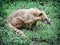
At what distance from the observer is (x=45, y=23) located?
762 cm

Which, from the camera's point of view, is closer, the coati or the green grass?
the green grass

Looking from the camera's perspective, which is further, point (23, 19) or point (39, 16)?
point (39, 16)

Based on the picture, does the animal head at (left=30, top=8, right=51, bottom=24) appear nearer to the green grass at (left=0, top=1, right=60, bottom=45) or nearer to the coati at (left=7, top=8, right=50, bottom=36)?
the coati at (left=7, top=8, right=50, bottom=36)

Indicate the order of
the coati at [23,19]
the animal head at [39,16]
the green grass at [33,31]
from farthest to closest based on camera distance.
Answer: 1. the animal head at [39,16]
2. the coati at [23,19]
3. the green grass at [33,31]

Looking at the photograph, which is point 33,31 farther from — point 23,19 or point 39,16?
point 39,16

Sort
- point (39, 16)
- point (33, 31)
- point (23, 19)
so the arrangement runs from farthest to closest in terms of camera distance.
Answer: point (39, 16)
point (23, 19)
point (33, 31)

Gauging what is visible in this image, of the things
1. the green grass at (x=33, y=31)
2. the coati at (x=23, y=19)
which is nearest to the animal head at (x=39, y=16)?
the coati at (x=23, y=19)

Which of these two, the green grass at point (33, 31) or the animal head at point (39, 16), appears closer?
the green grass at point (33, 31)

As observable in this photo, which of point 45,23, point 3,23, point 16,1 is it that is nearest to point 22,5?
point 16,1

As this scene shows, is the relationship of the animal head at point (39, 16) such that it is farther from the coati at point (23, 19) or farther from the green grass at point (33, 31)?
the green grass at point (33, 31)

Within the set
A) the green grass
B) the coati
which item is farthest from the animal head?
the green grass

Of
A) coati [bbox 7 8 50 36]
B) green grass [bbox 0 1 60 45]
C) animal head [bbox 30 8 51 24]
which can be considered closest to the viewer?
green grass [bbox 0 1 60 45]

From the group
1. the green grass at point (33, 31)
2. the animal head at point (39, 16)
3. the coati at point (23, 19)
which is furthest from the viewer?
the animal head at point (39, 16)

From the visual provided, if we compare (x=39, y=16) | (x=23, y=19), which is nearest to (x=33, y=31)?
(x=23, y=19)
